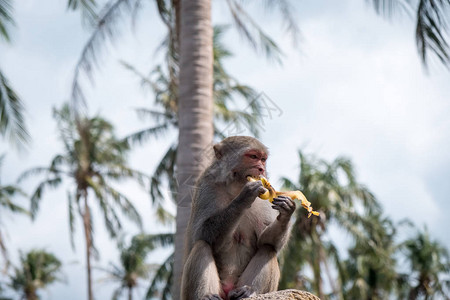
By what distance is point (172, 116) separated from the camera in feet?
83.9

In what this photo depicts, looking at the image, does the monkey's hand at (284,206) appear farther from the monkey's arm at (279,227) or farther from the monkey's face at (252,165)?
the monkey's face at (252,165)

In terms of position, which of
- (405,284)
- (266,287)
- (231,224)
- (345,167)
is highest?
(345,167)

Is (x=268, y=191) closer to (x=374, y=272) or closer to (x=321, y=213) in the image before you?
(x=321, y=213)

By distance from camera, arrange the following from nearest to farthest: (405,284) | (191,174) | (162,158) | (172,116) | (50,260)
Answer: (191,174)
(162,158)
(172,116)
(405,284)
(50,260)

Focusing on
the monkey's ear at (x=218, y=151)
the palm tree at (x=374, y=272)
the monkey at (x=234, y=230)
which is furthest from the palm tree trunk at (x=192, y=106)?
the palm tree at (x=374, y=272)

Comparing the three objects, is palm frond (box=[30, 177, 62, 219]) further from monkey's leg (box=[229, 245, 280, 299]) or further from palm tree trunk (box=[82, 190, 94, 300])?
monkey's leg (box=[229, 245, 280, 299])

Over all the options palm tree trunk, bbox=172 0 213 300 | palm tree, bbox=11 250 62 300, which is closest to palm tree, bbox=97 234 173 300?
Result: palm tree, bbox=11 250 62 300

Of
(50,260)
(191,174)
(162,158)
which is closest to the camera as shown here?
(191,174)

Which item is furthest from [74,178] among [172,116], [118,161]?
[172,116]

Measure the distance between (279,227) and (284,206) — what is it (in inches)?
12.0

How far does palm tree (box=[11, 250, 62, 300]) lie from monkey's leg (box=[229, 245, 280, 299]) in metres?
38.1

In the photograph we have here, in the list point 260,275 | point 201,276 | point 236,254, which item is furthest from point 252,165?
point 201,276

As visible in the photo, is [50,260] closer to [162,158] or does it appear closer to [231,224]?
[162,158]

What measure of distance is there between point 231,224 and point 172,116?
19.9m
